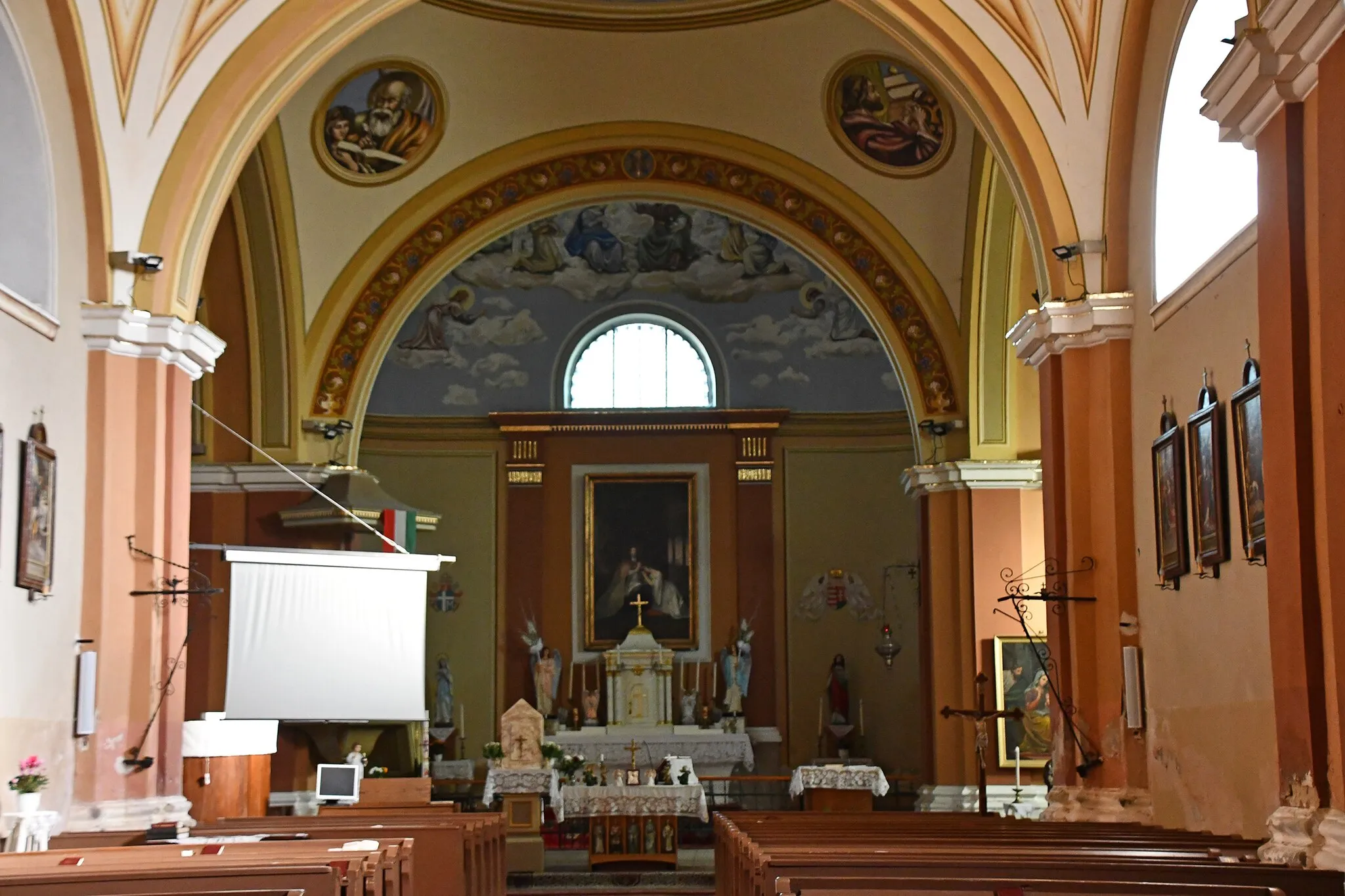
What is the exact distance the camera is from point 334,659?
12148 millimetres

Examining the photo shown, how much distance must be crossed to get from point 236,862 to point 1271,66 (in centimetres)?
517

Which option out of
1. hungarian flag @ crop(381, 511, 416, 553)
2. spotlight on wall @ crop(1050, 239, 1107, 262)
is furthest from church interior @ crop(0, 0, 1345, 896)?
hungarian flag @ crop(381, 511, 416, 553)

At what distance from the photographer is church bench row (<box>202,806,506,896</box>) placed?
8.70 meters

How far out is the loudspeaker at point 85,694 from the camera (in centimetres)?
988

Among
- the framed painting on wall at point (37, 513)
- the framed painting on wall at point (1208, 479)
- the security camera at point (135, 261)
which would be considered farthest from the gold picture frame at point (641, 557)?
the framed painting on wall at point (1208, 479)

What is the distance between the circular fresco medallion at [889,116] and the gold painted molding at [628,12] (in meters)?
0.91

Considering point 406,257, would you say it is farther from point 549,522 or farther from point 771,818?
point 771,818

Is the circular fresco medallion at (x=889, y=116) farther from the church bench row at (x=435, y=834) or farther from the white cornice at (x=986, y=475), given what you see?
the church bench row at (x=435, y=834)

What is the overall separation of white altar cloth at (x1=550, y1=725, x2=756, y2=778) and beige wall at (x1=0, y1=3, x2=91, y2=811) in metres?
9.25

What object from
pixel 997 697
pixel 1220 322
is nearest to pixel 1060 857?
pixel 1220 322

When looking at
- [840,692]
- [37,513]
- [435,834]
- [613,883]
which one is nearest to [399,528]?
[613,883]

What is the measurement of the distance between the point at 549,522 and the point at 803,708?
12.7ft

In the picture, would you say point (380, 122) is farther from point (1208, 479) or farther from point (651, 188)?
point (1208, 479)

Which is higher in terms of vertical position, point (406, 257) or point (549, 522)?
point (406, 257)
